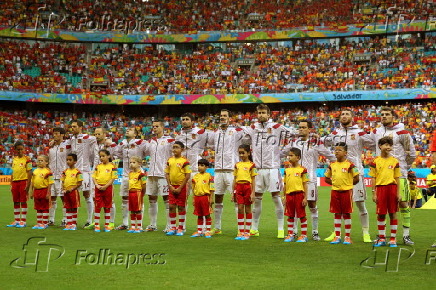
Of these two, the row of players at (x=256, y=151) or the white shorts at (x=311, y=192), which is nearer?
the row of players at (x=256, y=151)

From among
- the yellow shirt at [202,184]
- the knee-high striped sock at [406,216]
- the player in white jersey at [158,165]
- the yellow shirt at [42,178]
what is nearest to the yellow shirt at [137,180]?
the player in white jersey at [158,165]

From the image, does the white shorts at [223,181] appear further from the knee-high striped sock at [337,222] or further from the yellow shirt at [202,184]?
the knee-high striped sock at [337,222]

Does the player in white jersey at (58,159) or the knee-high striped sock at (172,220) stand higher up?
the player in white jersey at (58,159)

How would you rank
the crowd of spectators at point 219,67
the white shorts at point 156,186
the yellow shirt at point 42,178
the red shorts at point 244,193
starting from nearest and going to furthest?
the red shorts at point 244,193 → the white shorts at point 156,186 → the yellow shirt at point 42,178 → the crowd of spectators at point 219,67

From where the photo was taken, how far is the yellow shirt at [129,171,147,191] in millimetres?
13742

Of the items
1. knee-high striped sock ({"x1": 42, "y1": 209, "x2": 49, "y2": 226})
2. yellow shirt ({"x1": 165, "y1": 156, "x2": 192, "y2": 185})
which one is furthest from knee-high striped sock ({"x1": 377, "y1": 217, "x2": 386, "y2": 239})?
knee-high striped sock ({"x1": 42, "y1": 209, "x2": 49, "y2": 226})

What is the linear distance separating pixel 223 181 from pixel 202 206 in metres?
0.72

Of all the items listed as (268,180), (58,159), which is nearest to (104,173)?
(58,159)

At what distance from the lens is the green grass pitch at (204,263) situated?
8031 millimetres

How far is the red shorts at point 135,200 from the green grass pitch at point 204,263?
0.67m

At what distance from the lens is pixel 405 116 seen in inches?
1651

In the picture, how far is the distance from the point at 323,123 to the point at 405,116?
548cm

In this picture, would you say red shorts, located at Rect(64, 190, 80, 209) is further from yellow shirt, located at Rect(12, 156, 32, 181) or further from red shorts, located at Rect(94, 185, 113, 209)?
yellow shirt, located at Rect(12, 156, 32, 181)

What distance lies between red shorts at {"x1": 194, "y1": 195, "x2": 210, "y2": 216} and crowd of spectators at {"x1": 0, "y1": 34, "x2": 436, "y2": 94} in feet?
113
